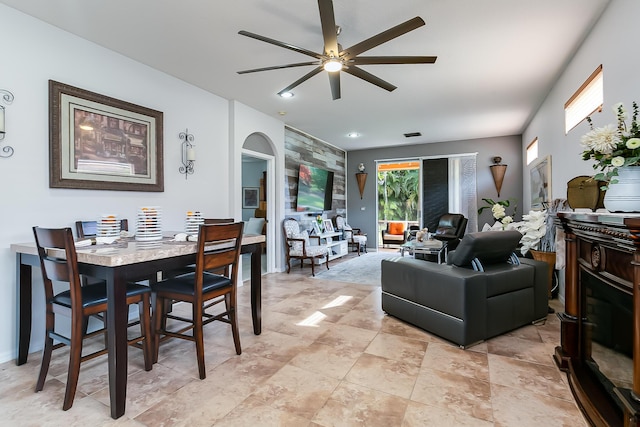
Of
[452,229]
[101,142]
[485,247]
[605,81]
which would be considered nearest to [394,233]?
[452,229]

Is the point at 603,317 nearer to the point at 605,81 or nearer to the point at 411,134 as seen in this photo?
the point at 605,81

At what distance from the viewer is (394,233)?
881 cm

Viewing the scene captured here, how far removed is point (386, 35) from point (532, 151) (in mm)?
4799

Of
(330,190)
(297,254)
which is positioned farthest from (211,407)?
(330,190)

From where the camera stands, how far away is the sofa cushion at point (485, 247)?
2.56 m

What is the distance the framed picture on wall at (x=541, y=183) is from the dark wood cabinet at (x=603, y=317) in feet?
8.56

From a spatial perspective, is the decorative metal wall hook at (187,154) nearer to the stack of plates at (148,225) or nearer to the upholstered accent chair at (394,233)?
the stack of plates at (148,225)

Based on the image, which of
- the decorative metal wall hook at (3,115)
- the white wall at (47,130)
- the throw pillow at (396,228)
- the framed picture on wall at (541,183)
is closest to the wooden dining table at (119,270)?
the white wall at (47,130)

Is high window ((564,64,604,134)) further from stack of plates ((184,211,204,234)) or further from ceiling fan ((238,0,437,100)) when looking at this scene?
stack of plates ((184,211,204,234))

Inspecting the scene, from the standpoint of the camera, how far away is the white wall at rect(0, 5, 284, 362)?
2.37 m

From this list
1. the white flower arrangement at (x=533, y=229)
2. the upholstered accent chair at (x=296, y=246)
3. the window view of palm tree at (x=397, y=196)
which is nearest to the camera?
the white flower arrangement at (x=533, y=229)

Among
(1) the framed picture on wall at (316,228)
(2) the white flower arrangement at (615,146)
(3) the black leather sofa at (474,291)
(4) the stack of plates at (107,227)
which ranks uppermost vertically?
(2) the white flower arrangement at (615,146)

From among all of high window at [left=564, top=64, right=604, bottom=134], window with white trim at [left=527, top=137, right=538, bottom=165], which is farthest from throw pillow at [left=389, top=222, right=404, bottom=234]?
high window at [left=564, top=64, right=604, bottom=134]

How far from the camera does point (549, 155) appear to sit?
4.16m
